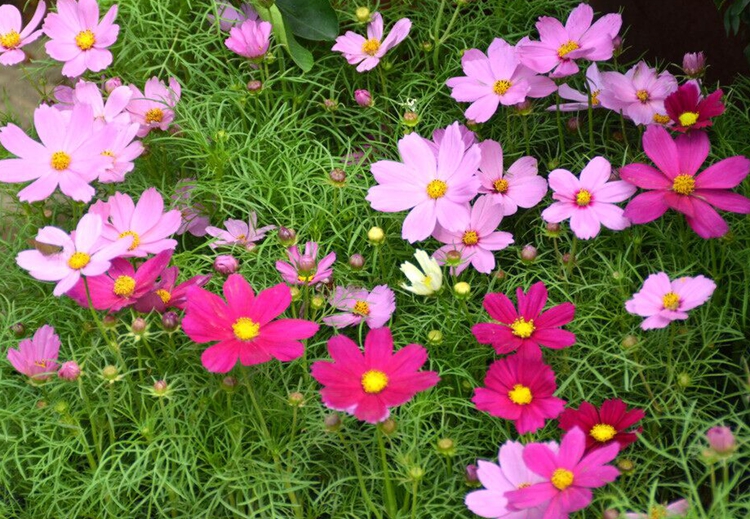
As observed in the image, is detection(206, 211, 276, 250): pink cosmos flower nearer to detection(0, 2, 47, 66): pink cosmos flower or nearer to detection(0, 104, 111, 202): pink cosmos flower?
detection(0, 104, 111, 202): pink cosmos flower

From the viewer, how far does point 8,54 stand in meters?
1.41

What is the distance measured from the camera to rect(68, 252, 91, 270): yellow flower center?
1014 millimetres

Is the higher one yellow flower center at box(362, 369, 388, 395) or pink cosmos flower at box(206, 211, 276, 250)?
yellow flower center at box(362, 369, 388, 395)

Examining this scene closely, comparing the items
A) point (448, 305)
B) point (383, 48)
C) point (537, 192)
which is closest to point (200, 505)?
point (448, 305)

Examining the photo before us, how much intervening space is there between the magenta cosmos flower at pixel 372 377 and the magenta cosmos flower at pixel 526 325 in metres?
0.12

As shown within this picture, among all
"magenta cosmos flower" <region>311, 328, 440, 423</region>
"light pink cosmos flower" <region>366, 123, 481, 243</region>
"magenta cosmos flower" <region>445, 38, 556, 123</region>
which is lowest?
"magenta cosmos flower" <region>311, 328, 440, 423</region>

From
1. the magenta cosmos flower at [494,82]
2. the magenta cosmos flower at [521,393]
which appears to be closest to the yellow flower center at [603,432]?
the magenta cosmos flower at [521,393]

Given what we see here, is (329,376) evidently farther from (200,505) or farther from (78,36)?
(78,36)

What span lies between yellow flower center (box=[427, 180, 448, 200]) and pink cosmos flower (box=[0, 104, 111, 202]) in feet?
1.25

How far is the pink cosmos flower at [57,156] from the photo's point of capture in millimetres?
1134

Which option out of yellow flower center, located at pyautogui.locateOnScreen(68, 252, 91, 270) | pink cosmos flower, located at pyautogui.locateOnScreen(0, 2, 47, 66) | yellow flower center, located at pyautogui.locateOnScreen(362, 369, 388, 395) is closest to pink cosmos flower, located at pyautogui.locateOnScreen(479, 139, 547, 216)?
yellow flower center, located at pyautogui.locateOnScreen(362, 369, 388, 395)

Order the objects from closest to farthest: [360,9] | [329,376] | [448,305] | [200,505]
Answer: [329,376] → [200,505] → [448,305] → [360,9]

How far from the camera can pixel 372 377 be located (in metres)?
0.95

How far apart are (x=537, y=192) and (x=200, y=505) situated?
569 mm
